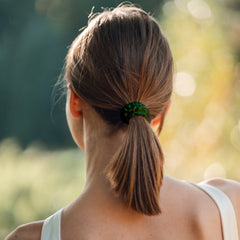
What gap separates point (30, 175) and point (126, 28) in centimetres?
452

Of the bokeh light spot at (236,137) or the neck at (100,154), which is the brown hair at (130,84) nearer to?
the neck at (100,154)

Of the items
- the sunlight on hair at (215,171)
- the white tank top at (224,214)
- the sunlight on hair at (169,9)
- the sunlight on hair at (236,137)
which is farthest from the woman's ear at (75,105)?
the sunlight on hair at (169,9)

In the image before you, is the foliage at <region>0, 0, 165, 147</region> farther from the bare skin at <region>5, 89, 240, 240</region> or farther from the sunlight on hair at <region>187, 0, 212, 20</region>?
the bare skin at <region>5, 89, 240, 240</region>

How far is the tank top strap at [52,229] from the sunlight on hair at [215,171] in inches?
118

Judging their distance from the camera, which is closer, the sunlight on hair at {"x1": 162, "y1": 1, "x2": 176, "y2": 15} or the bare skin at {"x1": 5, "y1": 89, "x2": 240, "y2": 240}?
the bare skin at {"x1": 5, "y1": 89, "x2": 240, "y2": 240}

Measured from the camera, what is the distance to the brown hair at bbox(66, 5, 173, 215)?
98 centimetres

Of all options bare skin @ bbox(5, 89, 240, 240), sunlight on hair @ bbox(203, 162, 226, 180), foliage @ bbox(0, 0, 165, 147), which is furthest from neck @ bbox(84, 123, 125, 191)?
foliage @ bbox(0, 0, 165, 147)

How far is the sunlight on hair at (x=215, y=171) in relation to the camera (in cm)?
386

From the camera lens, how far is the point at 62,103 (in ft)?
24.0

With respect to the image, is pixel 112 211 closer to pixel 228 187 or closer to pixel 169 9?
pixel 228 187

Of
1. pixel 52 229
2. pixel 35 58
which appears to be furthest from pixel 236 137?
pixel 35 58

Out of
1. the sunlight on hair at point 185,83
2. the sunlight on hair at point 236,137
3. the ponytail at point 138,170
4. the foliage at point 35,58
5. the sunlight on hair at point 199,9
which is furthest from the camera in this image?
the foliage at point 35,58

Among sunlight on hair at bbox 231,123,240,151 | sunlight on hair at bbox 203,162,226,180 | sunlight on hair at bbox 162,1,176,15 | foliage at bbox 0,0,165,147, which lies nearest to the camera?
sunlight on hair at bbox 203,162,226,180

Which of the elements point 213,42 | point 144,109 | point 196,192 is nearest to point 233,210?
point 196,192
